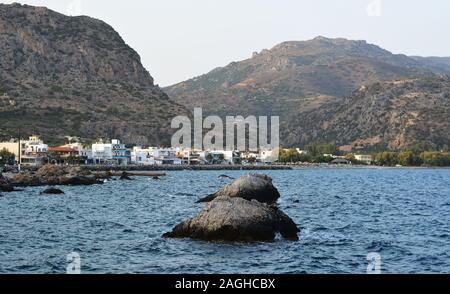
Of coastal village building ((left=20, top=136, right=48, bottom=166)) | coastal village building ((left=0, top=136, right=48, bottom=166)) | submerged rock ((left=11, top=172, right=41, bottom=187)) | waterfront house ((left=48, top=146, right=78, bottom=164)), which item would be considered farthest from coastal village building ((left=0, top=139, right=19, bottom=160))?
submerged rock ((left=11, top=172, right=41, bottom=187))

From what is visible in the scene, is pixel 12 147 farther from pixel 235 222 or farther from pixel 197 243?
pixel 235 222

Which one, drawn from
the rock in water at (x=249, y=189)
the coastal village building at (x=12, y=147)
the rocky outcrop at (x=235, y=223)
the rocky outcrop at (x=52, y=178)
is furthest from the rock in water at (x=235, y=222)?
the coastal village building at (x=12, y=147)

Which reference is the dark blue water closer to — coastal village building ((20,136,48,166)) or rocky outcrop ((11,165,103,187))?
rocky outcrop ((11,165,103,187))

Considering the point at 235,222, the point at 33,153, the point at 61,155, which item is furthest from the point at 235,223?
the point at 61,155

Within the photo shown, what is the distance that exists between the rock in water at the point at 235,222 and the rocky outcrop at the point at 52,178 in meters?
74.6

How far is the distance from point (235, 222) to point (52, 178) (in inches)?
3364

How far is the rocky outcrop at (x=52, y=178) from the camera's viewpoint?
10932cm

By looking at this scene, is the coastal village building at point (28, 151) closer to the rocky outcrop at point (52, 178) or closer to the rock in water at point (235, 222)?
the rocky outcrop at point (52, 178)

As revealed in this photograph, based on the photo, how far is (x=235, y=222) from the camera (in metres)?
36.9

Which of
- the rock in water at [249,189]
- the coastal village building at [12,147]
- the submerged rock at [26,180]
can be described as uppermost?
→ the coastal village building at [12,147]

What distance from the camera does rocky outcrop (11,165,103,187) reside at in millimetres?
109325
